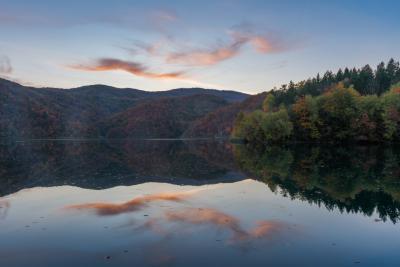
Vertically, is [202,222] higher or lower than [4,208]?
higher

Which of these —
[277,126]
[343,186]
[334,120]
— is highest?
[334,120]

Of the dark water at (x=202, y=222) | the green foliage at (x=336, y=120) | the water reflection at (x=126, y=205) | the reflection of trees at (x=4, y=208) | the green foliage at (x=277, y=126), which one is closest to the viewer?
the dark water at (x=202, y=222)

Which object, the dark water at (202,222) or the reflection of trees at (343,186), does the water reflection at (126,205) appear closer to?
the dark water at (202,222)

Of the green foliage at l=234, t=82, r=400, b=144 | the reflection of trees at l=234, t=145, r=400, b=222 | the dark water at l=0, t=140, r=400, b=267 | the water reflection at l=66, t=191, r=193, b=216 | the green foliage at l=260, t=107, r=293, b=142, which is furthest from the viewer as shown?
the green foliage at l=260, t=107, r=293, b=142

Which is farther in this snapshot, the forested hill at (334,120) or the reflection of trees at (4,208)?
the forested hill at (334,120)

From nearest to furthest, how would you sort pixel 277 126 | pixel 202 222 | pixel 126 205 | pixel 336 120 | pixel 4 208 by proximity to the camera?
1. pixel 202 222
2. pixel 4 208
3. pixel 126 205
4. pixel 277 126
5. pixel 336 120

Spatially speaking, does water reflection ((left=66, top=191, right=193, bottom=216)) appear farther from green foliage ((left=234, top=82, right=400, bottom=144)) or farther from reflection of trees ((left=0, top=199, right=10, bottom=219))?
green foliage ((left=234, top=82, right=400, bottom=144))

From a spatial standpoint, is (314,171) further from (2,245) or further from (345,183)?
(2,245)

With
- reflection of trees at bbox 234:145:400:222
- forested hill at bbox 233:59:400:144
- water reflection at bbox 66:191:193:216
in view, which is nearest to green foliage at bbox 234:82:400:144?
forested hill at bbox 233:59:400:144

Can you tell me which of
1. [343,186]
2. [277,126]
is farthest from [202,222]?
[277,126]

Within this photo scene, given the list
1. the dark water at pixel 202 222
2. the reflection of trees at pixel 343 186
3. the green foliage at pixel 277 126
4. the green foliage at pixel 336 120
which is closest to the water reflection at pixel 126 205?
the dark water at pixel 202 222

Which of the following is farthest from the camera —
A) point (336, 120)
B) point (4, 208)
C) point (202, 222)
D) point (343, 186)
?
point (336, 120)

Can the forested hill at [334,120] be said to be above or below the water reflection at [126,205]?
above

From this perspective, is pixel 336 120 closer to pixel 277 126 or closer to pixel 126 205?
pixel 277 126
